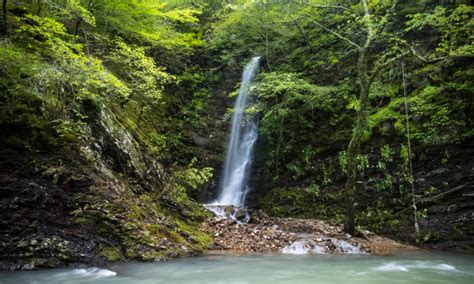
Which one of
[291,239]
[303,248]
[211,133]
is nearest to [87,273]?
[303,248]

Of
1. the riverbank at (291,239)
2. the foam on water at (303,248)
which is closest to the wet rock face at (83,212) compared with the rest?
the riverbank at (291,239)

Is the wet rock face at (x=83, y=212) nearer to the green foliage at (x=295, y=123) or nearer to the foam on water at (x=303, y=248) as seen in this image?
the foam on water at (x=303, y=248)

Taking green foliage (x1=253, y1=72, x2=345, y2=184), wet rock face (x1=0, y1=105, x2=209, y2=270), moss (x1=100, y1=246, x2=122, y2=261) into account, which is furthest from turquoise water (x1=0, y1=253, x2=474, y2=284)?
green foliage (x1=253, y1=72, x2=345, y2=184)

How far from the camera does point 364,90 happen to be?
31.2 ft

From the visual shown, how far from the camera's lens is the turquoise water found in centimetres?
533

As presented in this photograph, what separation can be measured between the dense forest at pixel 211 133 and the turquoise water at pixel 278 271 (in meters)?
0.61

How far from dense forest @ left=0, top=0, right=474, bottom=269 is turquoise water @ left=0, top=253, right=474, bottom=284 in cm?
61

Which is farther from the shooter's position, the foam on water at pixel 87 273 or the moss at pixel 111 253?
the moss at pixel 111 253

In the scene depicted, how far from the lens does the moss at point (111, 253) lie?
6340mm

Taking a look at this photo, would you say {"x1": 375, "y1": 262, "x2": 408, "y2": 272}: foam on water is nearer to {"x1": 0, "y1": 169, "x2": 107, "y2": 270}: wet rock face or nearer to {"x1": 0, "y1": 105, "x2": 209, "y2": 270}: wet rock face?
{"x1": 0, "y1": 105, "x2": 209, "y2": 270}: wet rock face

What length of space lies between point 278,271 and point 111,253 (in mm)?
3052

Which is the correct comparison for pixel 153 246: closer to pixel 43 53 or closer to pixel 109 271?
pixel 109 271

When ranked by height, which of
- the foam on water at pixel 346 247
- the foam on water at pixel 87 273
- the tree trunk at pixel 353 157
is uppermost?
the tree trunk at pixel 353 157

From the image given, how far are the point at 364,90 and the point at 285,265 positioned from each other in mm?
5335
